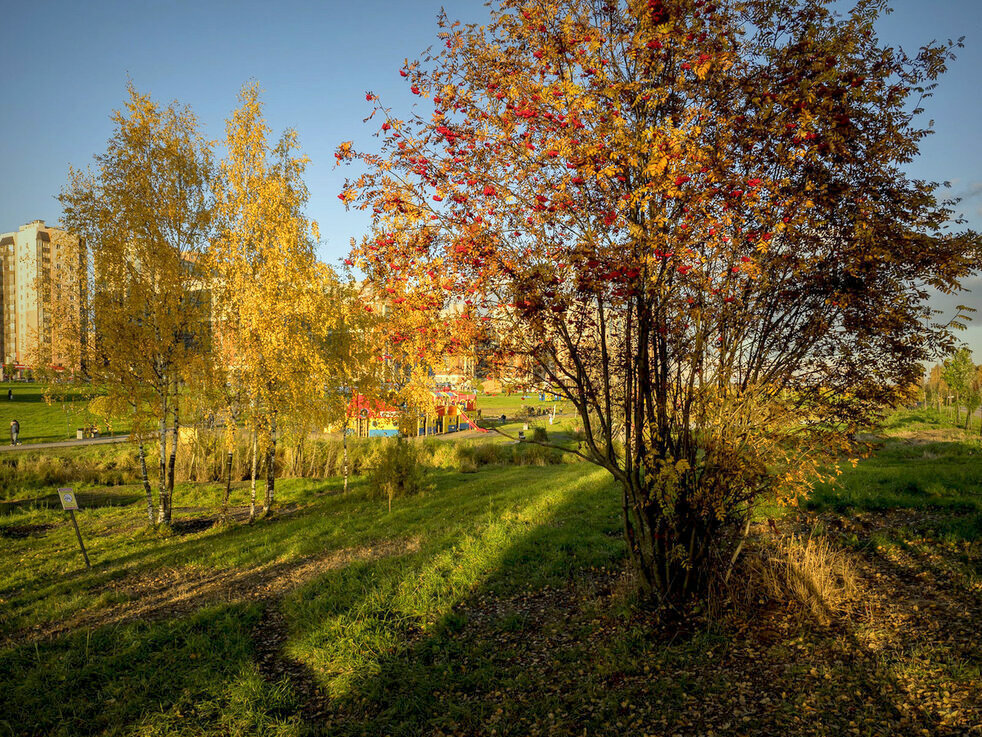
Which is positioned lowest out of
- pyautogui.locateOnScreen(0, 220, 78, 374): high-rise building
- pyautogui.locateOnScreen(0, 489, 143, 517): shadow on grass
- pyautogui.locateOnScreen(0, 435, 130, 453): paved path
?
pyautogui.locateOnScreen(0, 489, 143, 517): shadow on grass

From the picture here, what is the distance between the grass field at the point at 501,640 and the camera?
409 centimetres

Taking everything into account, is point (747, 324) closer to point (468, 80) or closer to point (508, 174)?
point (508, 174)

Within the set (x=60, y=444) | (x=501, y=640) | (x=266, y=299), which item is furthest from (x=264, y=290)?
(x=60, y=444)

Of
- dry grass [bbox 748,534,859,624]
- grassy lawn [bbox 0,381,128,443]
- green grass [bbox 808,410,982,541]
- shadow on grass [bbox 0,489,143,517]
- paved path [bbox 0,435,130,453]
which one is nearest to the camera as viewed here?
dry grass [bbox 748,534,859,624]

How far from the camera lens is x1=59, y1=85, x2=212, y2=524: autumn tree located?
1230 centimetres

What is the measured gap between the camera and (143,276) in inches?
507

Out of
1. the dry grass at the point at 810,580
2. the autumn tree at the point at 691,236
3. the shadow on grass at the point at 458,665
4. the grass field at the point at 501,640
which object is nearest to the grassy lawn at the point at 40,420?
the grass field at the point at 501,640

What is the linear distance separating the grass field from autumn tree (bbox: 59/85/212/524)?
4.32 metres

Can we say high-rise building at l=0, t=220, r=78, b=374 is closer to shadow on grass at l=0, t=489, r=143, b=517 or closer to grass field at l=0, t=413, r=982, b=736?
shadow on grass at l=0, t=489, r=143, b=517

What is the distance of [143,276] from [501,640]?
497 inches

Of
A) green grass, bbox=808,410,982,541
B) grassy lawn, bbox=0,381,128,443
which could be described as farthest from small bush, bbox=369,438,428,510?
grassy lawn, bbox=0,381,128,443

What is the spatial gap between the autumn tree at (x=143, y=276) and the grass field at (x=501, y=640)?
432cm

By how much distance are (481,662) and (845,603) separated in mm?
3655

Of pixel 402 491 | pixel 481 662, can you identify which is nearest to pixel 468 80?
pixel 481 662
